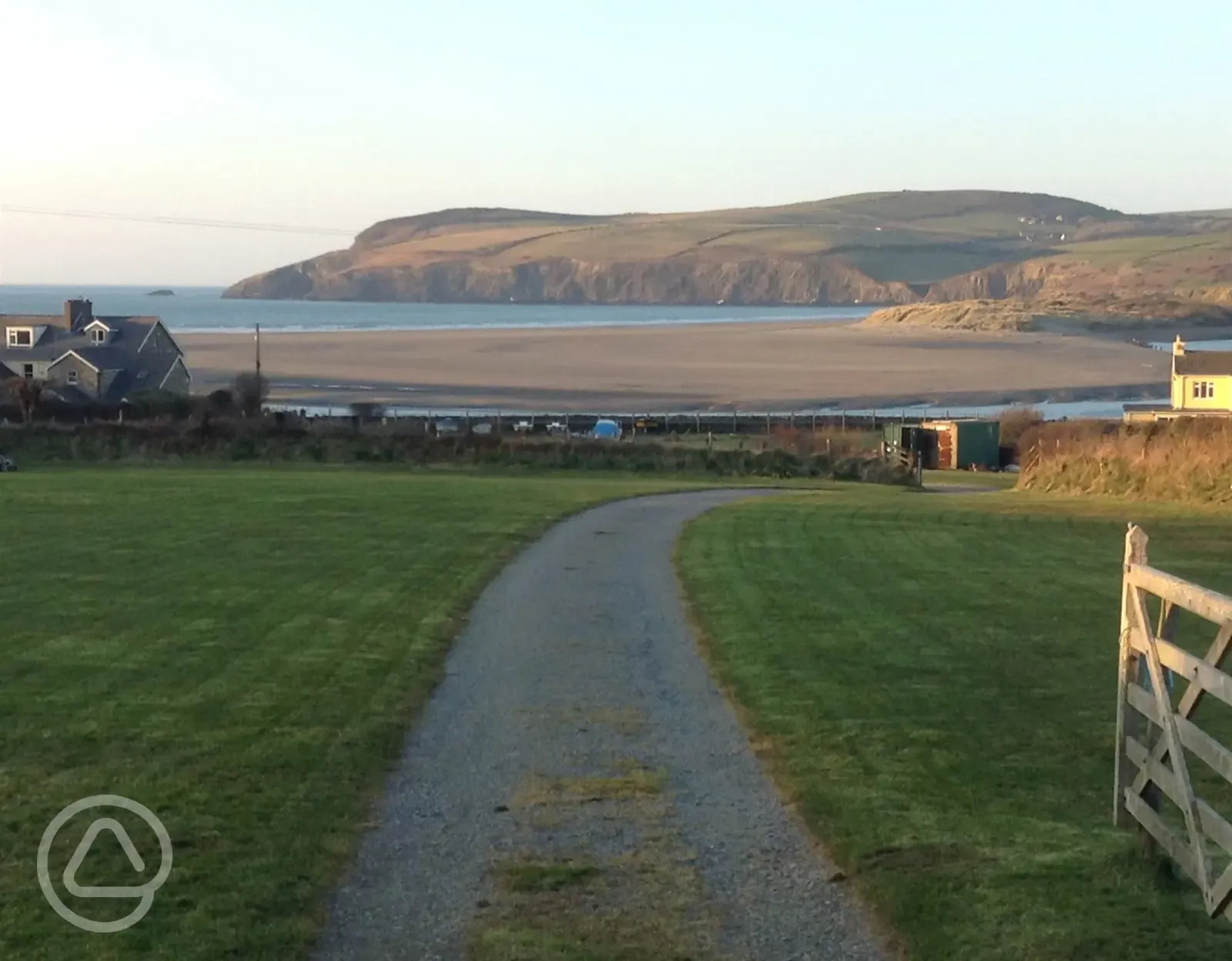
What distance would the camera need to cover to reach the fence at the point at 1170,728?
6.32 m

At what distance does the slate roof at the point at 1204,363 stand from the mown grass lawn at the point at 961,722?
47.1 meters

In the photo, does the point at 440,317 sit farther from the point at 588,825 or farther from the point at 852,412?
the point at 588,825

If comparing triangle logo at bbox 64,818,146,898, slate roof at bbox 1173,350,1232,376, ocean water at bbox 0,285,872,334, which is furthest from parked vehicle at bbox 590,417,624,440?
ocean water at bbox 0,285,872,334

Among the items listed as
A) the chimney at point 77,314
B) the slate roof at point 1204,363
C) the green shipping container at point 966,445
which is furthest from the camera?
the chimney at point 77,314

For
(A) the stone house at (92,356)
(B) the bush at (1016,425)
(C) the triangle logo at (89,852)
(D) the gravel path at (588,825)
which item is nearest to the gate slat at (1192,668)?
(D) the gravel path at (588,825)

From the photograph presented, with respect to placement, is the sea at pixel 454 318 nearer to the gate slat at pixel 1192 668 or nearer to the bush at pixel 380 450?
the bush at pixel 380 450

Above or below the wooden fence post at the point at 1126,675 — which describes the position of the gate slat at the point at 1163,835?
below

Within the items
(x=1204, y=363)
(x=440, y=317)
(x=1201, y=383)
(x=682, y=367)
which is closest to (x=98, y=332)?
(x=682, y=367)

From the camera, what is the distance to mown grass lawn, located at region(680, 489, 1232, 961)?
21.7 feet

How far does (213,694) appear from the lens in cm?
1121

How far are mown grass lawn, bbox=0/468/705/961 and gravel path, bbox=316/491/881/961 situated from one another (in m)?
0.29

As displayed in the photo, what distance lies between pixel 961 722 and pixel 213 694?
4963mm

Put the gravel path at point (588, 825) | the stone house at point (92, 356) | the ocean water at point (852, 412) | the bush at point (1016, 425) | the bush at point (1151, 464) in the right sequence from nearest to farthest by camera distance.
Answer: the gravel path at point (588, 825) → the bush at point (1151, 464) → the bush at point (1016, 425) → the ocean water at point (852, 412) → the stone house at point (92, 356)

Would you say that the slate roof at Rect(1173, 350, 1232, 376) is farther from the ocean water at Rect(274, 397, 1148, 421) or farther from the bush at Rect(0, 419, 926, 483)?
the bush at Rect(0, 419, 926, 483)
